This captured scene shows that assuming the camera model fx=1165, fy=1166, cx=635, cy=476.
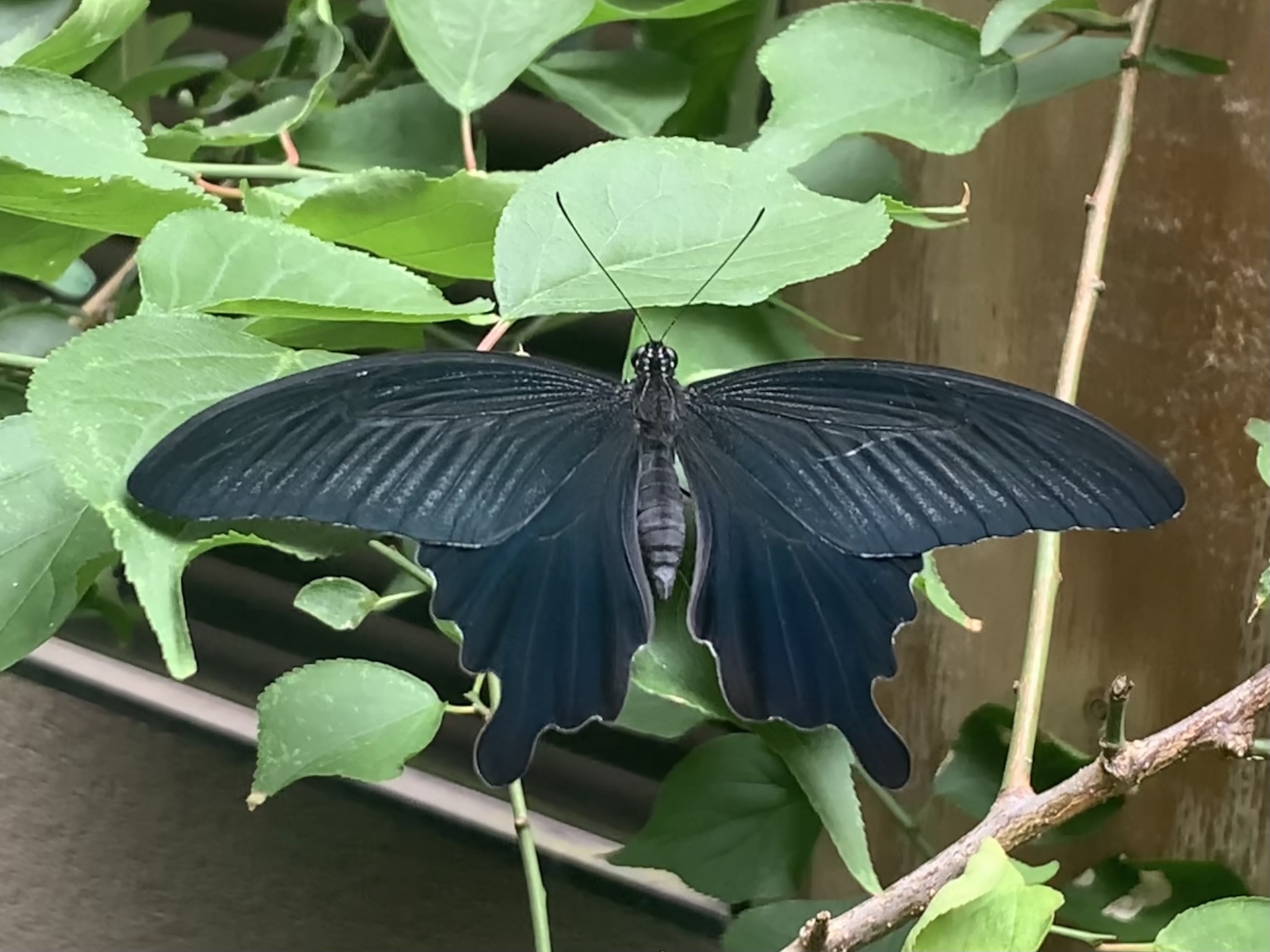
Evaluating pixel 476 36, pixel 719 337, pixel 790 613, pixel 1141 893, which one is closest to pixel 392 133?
pixel 476 36

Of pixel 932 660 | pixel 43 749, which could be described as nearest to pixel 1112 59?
pixel 932 660

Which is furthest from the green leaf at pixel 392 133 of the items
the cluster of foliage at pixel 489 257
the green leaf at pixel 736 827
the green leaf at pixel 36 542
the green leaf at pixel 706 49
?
the green leaf at pixel 736 827

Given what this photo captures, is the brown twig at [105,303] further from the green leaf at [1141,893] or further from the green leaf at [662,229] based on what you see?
the green leaf at [1141,893]

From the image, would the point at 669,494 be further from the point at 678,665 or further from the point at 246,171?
the point at 246,171

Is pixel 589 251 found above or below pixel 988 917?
above

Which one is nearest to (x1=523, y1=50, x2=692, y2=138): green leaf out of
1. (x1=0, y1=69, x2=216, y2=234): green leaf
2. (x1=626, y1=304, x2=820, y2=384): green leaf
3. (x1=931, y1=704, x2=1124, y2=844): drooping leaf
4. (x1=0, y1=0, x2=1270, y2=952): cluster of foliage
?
(x1=0, y1=0, x2=1270, y2=952): cluster of foliage

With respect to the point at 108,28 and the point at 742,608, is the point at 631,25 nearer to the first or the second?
the point at 108,28
